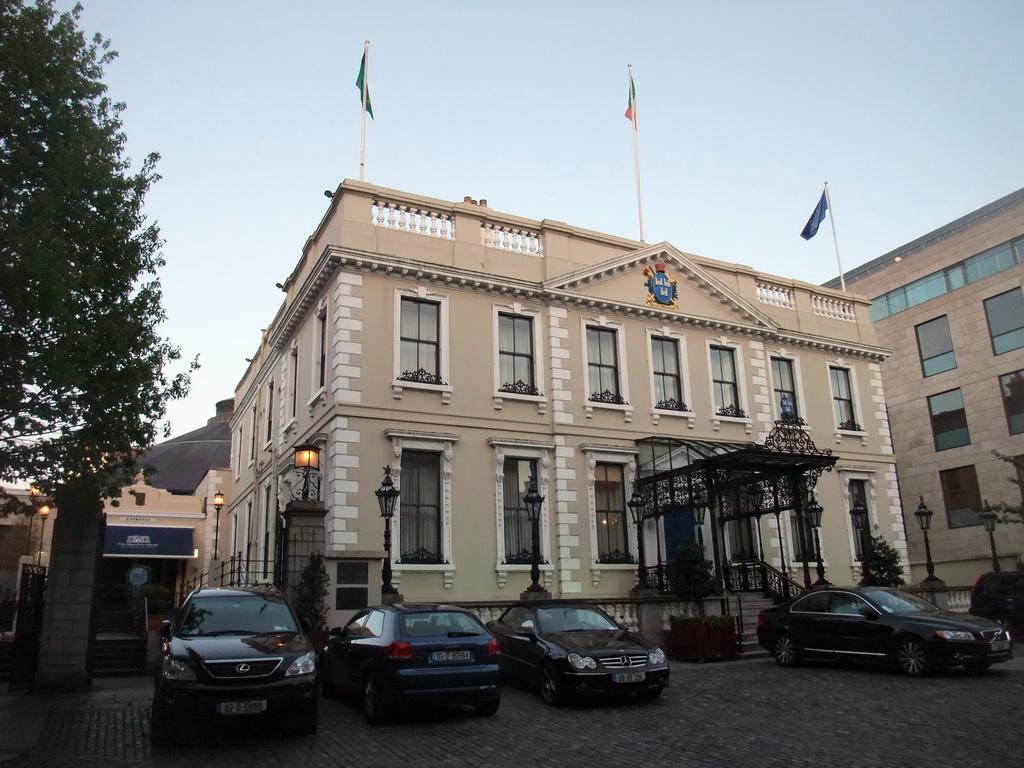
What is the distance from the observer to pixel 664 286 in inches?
981

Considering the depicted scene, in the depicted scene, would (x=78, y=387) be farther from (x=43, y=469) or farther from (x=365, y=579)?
(x=365, y=579)

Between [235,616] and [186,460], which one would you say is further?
[186,460]

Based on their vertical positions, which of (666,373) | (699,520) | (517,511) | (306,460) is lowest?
(699,520)

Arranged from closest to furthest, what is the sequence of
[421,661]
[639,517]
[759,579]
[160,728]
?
[160,728] < [421,661] < [639,517] < [759,579]

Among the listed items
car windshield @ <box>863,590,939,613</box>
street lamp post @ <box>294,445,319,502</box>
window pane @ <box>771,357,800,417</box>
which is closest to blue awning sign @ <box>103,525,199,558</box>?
street lamp post @ <box>294,445,319,502</box>

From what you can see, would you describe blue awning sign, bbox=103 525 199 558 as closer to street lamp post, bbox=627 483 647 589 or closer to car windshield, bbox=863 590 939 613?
street lamp post, bbox=627 483 647 589

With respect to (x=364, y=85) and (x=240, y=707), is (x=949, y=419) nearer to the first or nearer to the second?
(x=364, y=85)

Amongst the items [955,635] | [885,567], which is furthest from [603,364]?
[955,635]

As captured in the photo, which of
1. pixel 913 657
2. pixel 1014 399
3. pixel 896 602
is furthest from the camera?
→ pixel 1014 399

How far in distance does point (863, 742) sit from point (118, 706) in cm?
1068

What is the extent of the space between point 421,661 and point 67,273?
23.8 feet

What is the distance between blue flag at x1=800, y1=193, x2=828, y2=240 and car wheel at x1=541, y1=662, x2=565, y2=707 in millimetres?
21289

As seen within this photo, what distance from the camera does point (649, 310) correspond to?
24203mm

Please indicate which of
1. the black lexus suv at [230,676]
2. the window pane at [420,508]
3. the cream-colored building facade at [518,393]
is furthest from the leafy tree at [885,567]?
the black lexus suv at [230,676]
